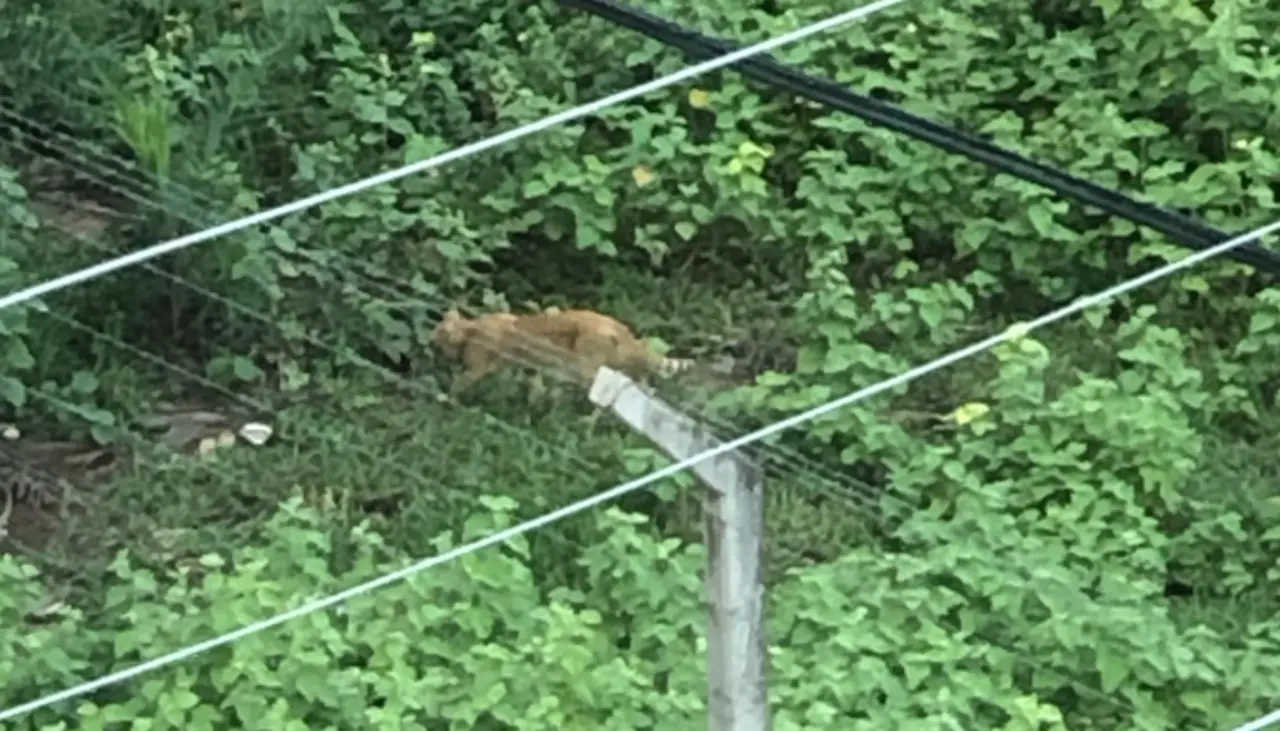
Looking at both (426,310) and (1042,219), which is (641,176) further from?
(1042,219)

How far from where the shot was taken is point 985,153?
2717mm

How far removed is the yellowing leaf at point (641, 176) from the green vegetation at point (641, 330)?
0.04m

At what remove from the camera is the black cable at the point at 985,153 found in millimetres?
2627

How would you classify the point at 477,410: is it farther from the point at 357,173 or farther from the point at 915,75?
the point at 915,75

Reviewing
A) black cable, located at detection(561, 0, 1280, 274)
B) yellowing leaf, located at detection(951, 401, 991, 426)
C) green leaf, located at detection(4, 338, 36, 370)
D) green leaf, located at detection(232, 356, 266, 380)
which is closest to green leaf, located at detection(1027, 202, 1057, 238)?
yellowing leaf, located at detection(951, 401, 991, 426)

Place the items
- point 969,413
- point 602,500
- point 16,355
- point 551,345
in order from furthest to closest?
point 551,345, point 16,355, point 969,413, point 602,500

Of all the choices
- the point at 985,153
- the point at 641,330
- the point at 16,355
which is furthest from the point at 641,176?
the point at 985,153

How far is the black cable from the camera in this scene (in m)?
2.63

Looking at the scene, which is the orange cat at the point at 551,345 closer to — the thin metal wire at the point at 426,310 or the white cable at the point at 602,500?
the thin metal wire at the point at 426,310

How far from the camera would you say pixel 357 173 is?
4.65m

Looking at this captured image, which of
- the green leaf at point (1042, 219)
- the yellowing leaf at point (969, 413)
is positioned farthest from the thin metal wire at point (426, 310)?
the green leaf at point (1042, 219)

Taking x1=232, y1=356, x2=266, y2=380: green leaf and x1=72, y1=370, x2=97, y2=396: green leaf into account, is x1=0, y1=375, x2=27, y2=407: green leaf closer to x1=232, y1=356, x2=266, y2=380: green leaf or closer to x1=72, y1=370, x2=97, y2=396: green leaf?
x1=72, y1=370, x2=97, y2=396: green leaf

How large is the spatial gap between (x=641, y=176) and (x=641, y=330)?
376mm

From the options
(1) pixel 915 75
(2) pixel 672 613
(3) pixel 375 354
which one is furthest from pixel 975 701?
(1) pixel 915 75
